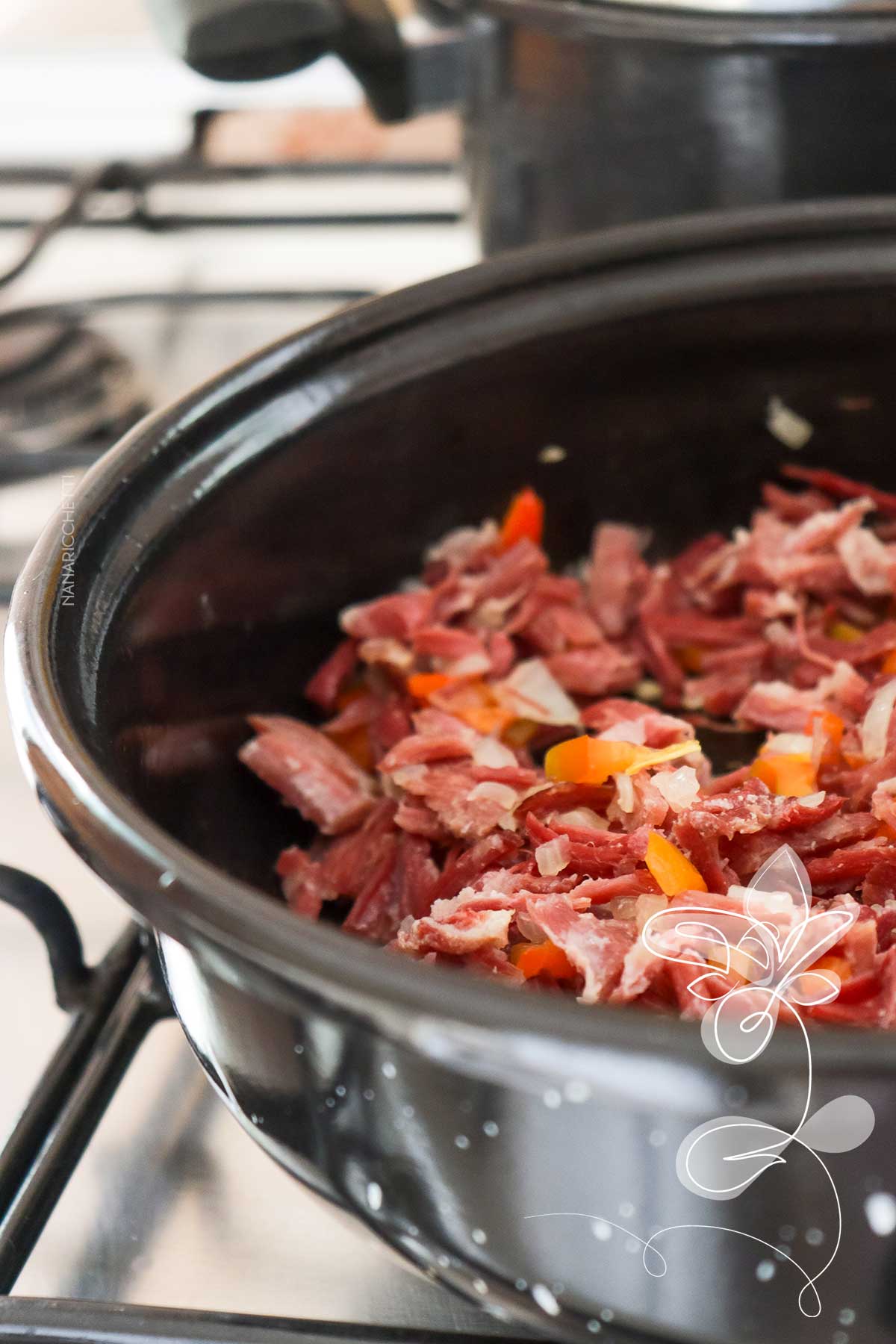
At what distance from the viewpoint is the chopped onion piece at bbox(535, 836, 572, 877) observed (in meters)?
0.66

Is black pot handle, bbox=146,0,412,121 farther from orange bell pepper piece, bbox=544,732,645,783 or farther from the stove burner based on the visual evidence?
orange bell pepper piece, bbox=544,732,645,783

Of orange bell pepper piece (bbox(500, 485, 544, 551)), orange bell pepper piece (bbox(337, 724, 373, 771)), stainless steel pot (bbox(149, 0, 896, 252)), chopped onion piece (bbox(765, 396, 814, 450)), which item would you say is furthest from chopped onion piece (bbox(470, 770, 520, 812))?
stainless steel pot (bbox(149, 0, 896, 252))

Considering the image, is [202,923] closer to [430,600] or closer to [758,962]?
[758,962]

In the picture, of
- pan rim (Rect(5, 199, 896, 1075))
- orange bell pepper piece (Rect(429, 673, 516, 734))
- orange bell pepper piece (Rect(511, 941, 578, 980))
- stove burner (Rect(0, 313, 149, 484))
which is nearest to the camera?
pan rim (Rect(5, 199, 896, 1075))

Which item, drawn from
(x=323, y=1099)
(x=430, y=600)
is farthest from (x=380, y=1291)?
(x=430, y=600)

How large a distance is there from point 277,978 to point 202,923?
0.03 metres

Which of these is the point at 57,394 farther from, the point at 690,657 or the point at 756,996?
the point at 756,996

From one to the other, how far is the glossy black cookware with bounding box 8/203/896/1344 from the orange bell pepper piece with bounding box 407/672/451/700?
0.24ft

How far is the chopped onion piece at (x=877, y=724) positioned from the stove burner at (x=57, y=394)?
2.23ft

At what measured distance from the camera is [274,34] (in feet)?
3.05

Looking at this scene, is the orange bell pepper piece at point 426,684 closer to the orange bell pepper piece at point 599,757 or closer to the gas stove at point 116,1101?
the orange bell pepper piece at point 599,757

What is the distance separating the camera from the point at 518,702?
86 cm

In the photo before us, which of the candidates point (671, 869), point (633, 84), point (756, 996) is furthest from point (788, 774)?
point (633, 84)

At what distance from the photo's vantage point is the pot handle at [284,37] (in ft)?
3.04
